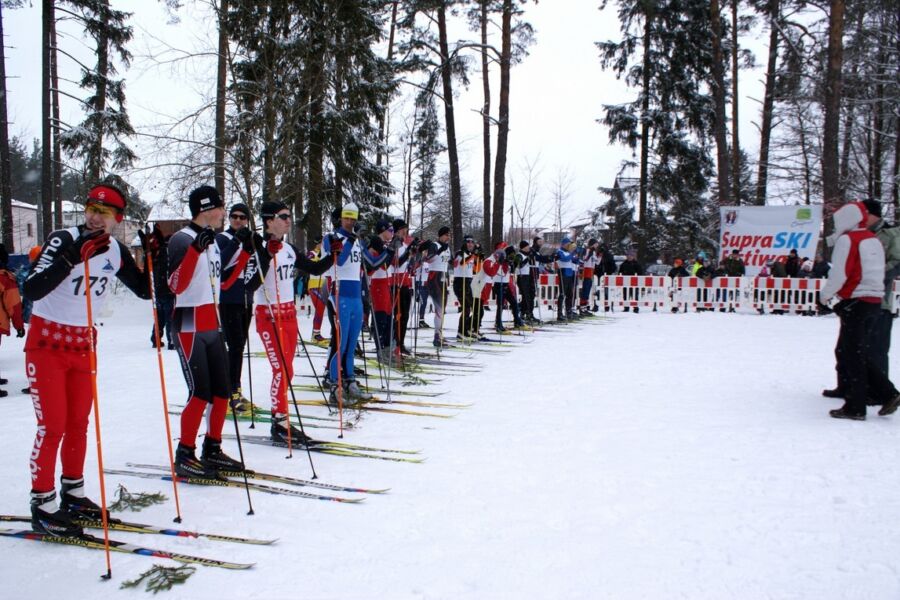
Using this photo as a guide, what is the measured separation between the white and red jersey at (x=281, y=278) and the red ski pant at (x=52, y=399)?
205cm

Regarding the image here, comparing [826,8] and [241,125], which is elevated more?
[826,8]

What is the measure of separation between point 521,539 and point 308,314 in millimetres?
14056

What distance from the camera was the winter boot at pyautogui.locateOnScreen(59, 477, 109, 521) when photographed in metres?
3.86

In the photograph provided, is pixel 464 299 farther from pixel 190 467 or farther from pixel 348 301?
pixel 190 467

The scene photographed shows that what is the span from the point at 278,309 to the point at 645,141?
23359 millimetres

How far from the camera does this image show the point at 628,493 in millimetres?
4395

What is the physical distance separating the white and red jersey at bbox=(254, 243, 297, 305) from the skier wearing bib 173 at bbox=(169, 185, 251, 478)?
3.33 feet

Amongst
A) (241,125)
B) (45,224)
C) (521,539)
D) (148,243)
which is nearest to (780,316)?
(241,125)

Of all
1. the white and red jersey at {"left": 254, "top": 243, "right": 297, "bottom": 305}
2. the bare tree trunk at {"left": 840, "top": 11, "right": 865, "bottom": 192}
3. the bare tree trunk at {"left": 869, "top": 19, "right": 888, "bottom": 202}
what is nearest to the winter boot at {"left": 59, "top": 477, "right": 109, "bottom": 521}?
the white and red jersey at {"left": 254, "top": 243, "right": 297, "bottom": 305}

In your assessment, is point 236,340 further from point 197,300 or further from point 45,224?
point 45,224

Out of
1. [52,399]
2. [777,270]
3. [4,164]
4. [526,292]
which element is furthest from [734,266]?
[4,164]

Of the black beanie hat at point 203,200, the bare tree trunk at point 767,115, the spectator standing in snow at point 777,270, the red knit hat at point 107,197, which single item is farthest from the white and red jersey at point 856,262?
the bare tree trunk at point 767,115

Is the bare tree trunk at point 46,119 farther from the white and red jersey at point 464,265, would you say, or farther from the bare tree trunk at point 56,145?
the white and red jersey at point 464,265

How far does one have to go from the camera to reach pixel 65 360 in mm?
3676
